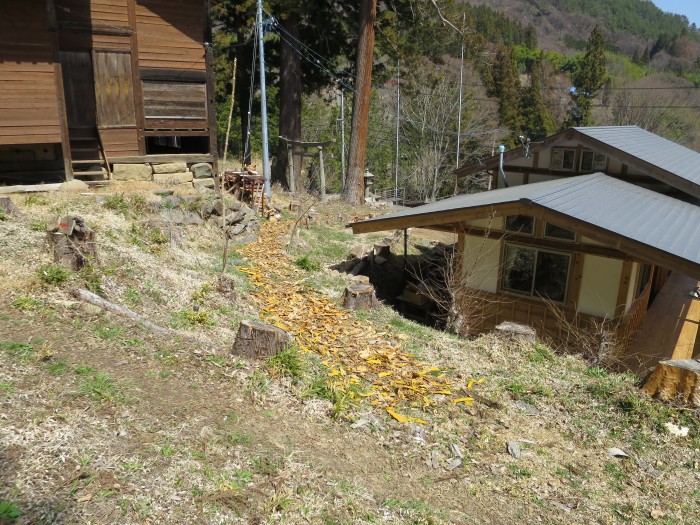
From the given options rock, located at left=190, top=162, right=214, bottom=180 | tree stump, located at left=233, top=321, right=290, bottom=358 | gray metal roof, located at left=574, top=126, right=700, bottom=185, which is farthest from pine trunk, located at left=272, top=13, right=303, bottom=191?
tree stump, located at left=233, top=321, right=290, bottom=358

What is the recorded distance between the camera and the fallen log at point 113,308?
7.20 m

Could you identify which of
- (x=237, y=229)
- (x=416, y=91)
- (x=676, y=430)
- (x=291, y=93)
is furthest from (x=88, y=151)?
(x=416, y=91)

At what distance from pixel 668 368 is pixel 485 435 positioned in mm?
2666

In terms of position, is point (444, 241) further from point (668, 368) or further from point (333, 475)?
point (333, 475)

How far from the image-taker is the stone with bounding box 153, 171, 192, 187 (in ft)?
45.6

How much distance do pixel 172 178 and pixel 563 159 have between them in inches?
401

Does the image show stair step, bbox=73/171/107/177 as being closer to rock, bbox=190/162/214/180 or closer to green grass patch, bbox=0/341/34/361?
rock, bbox=190/162/214/180

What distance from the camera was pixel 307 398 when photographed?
6434 millimetres

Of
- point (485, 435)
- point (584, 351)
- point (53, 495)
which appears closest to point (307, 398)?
point (485, 435)

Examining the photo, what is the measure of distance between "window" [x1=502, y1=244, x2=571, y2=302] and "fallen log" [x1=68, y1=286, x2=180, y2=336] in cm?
731

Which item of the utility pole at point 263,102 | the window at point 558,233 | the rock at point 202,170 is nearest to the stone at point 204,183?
the rock at point 202,170

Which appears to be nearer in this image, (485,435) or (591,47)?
(485,435)

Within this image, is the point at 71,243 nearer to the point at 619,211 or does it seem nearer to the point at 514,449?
the point at 514,449

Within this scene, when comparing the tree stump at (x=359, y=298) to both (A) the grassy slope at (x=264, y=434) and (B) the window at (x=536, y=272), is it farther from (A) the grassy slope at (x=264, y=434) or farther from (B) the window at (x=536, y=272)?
(B) the window at (x=536, y=272)
